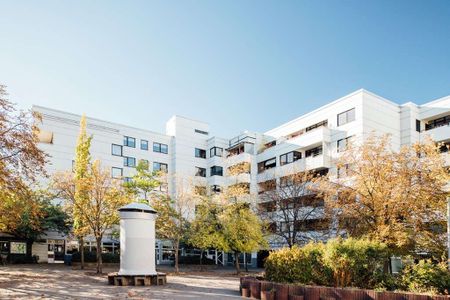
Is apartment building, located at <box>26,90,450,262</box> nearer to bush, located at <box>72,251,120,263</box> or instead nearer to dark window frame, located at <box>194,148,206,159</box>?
dark window frame, located at <box>194,148,206,159</box>

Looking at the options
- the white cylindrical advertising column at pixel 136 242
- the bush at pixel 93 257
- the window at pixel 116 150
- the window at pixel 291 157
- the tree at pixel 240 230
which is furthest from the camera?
the window at pixel 116 150

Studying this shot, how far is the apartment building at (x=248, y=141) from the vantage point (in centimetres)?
3650

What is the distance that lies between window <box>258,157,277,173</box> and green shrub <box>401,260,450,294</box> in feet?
110

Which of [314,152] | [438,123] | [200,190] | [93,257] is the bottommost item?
[93,257]

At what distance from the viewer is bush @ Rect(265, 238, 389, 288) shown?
45.9 feet

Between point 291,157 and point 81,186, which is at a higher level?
point 291,157

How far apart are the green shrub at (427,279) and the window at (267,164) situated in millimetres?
33628

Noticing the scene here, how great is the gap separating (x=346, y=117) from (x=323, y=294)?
27.8 meters

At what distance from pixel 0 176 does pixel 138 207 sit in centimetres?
656

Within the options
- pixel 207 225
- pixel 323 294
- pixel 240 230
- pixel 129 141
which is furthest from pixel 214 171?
pixel 323 294

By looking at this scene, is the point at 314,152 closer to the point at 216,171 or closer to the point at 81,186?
the point at 216,171

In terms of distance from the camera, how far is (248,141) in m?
50.0

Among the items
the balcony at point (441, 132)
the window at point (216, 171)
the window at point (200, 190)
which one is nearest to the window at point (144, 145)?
the window at point (216, 171)

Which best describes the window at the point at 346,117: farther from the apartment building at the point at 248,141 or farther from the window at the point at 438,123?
the window at the point at 438,123
